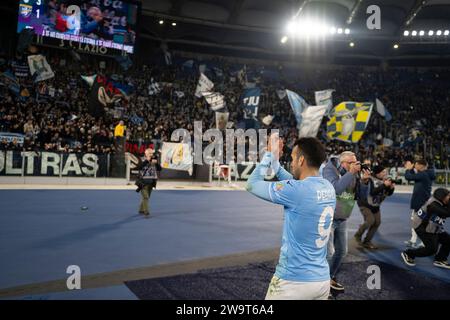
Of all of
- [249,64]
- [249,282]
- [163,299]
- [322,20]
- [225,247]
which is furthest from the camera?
[249,64]

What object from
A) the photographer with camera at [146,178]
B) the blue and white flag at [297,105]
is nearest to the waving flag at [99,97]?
the blue and white flag at [297,105]

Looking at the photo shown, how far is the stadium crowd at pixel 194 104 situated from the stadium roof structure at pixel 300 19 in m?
2.03

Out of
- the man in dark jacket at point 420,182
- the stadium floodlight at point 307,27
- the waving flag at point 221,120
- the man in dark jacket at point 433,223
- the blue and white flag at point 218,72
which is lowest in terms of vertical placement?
the man in dark jacket at point 433,223

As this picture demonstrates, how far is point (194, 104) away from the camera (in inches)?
1214

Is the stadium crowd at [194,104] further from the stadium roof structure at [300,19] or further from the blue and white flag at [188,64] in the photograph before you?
the stadium roof structure at [300,19]

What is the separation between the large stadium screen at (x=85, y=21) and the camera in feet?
76.6

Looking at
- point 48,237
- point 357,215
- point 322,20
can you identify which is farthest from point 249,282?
point 322,20

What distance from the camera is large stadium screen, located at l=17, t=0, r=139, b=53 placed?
76.6 feet

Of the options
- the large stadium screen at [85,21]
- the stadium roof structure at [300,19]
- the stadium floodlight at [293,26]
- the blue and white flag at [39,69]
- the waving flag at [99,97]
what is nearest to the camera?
the waving flag at [99,97]

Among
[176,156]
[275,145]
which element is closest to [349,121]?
[176,156]

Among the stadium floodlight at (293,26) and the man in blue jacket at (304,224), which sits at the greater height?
the stadium floodlight at (293,26)

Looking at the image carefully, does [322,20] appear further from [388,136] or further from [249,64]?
[388,136]

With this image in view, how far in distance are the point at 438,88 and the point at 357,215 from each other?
35.1 m

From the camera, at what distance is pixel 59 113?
22344 mm
